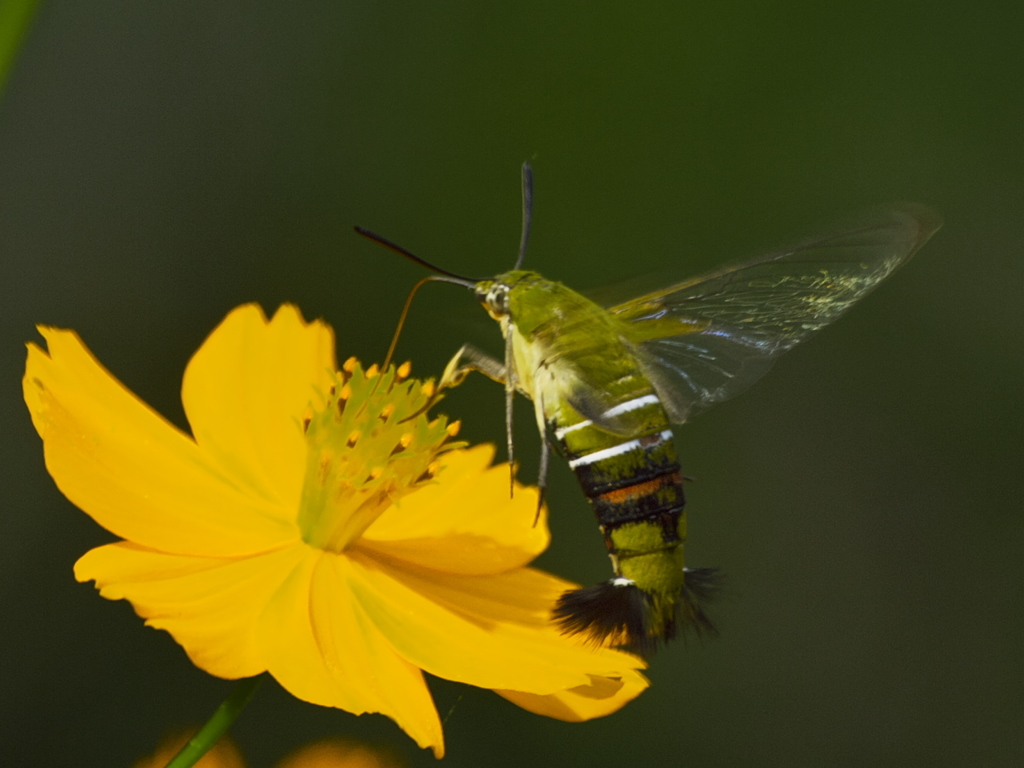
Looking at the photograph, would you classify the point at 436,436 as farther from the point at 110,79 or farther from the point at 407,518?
the point at 110,79

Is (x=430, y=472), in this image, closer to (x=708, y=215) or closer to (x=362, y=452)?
(x=362, y=452)

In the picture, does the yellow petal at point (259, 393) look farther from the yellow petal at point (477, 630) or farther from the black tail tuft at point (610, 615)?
the black tail tuft at point (610, 615)

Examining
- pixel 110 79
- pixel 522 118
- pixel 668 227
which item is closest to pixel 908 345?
pixel 668 227

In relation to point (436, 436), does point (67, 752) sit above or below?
below

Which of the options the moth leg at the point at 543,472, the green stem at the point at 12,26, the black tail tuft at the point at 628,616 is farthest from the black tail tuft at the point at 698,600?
the green stem at the point at 12,26

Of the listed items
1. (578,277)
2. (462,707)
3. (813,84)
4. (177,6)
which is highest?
(177,6)
